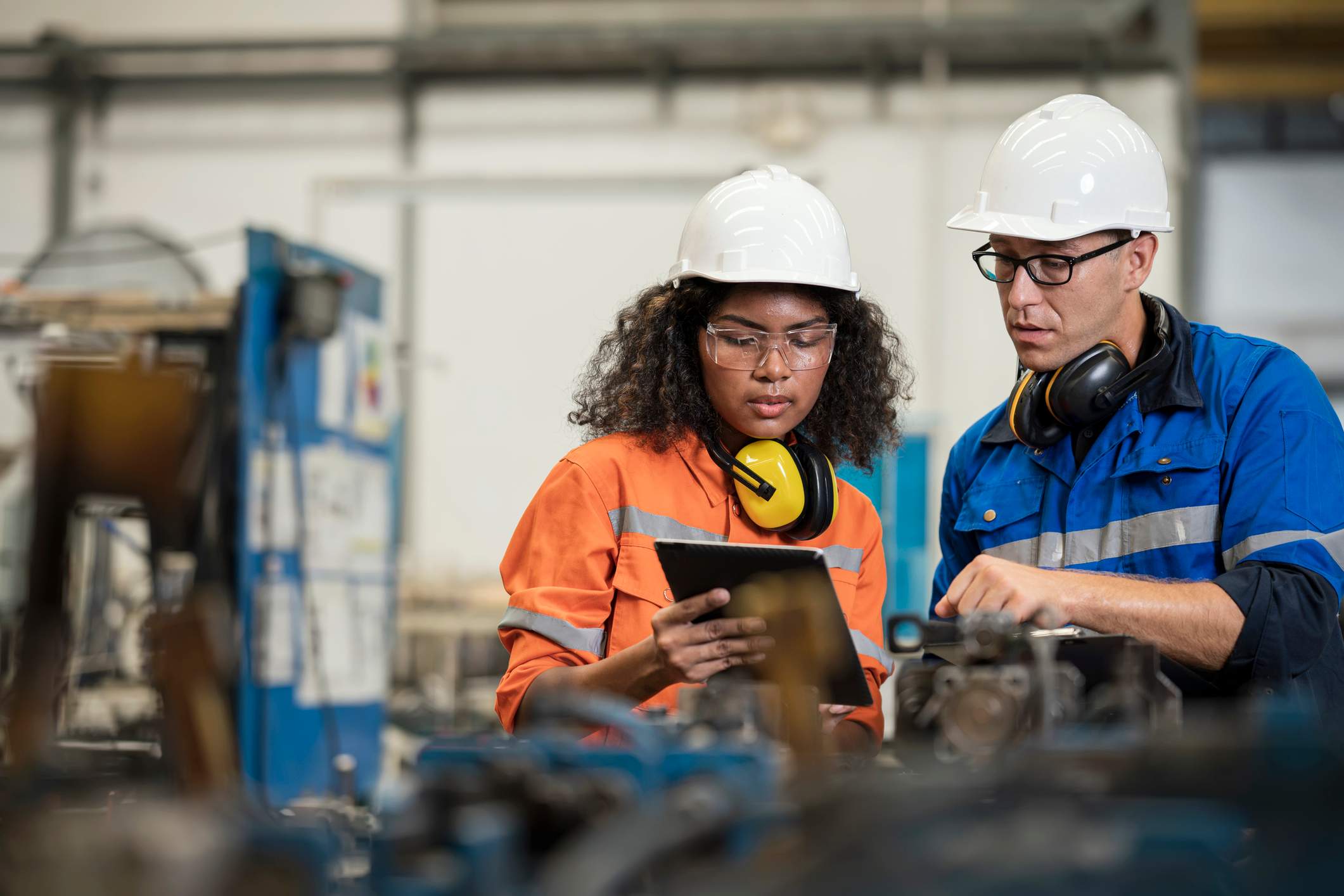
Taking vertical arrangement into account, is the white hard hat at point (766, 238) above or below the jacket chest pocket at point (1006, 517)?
above

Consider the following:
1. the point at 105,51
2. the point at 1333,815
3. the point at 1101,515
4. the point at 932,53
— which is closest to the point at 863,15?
the point at 932,53

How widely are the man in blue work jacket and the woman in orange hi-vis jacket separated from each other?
236 mm

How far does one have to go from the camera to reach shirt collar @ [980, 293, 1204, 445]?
1.99m

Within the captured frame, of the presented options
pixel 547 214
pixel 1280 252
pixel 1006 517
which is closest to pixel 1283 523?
pixel 1006 517

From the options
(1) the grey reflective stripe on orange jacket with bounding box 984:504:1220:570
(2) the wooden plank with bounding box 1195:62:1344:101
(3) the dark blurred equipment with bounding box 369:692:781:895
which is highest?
(2) the wooden plank with bounding box 1195:62:1344:101

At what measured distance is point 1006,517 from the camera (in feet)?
7.15

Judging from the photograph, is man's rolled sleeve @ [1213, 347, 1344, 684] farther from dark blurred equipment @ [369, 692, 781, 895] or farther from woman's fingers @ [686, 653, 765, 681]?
dark blurred equipment @ [369, 692, 781, 895]

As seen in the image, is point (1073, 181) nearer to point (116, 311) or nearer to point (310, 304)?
point (310, 304)

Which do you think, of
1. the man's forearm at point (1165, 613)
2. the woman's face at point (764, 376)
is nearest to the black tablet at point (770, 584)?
the man's forearm at point (1165, 613)

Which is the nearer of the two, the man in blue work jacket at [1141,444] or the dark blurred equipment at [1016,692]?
the dark blurred equipment at [1016,692]

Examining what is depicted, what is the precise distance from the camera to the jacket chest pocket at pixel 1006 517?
2.15 metres

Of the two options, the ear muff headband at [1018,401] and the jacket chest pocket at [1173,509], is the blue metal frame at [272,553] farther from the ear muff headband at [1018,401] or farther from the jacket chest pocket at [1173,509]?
Result: the jacket chest pocket at [1173,509]

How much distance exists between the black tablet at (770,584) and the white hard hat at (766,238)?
0.64 metres

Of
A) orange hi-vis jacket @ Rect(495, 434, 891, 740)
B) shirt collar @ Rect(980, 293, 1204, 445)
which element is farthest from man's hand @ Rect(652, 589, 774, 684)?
shirt collar @ Rect(980, 293, 1204, 445)
